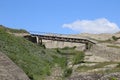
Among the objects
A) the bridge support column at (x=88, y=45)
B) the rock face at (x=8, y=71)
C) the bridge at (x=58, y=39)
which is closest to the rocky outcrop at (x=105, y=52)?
the bridge support column at (x=88, y=45)

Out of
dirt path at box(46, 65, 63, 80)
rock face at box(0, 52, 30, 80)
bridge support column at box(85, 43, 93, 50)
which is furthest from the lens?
bridge support column at box(85, 43, 93, 50)

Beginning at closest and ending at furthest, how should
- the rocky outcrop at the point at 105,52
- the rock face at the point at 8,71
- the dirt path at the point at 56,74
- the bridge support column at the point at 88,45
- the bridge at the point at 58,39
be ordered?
the rock face at the point at 8,71
the dirt path at the point at 56,74
the rocky outcrop at the point at 105,52
the bridge support column at the point at 88,45
the bridge at the point at 58,39

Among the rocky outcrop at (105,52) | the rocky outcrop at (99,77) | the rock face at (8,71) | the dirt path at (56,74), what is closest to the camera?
the rock face at (8,71)

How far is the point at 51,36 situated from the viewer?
100438 millimetres

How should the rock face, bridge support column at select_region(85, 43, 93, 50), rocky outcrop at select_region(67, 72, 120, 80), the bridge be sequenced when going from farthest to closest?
the bridge
bridge support column at select_region(85, 43, 93, 50)
rocky outcrop at select_region(67, 72, 120, 80)
the rock face

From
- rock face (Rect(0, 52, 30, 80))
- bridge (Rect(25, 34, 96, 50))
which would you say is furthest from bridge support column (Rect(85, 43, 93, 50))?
rock face (Rect(0, 52, 30, 80))

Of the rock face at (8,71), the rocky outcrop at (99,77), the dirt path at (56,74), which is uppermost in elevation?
the rock face at (8,71)

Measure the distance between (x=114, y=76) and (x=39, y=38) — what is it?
61420 millimetres

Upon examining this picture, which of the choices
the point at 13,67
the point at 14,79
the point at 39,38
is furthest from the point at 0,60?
the point at 39,38

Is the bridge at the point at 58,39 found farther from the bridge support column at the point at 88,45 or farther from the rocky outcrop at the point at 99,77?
the rocky outcrop at the point at 99,77

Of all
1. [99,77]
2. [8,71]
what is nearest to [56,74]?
[99,77]

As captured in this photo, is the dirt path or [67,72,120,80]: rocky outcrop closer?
[67,72,120,80]: rocky outcrop

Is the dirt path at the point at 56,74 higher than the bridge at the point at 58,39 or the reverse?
the reverse

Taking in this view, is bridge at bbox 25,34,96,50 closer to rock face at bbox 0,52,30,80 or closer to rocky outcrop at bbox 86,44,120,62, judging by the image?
rocky outcrop at bbox 86,44,120,62
